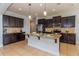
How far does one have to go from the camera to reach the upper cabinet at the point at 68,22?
6.26 m

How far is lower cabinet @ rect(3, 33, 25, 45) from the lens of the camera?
5742mm

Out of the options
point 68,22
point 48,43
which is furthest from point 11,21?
point 68,22

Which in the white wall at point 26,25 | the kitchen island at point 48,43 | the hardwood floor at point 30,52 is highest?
the white wall at point 26,25

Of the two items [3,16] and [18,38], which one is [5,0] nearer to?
[3,16]

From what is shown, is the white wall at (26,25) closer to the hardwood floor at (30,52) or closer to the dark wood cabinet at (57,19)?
the dark wood cabinet at (57,19)

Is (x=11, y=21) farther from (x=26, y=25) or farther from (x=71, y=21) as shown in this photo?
(x=71, y=21)


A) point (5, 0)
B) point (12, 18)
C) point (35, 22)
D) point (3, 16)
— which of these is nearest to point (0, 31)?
point (3, 16)

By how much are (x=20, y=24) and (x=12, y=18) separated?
3.64 feet

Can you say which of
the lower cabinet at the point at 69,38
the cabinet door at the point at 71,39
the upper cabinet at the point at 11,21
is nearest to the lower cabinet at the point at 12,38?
the upper cabinet at the point at 11,21

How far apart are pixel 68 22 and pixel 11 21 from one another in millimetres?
4099

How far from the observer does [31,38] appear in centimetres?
586

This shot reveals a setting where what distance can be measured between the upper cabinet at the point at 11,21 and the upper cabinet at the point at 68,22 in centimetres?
341

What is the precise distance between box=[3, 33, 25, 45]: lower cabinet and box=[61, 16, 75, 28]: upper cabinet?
11.2 ft

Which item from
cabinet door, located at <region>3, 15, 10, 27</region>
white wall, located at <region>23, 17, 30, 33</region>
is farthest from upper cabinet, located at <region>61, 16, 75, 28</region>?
cabinet door, located at <region>3, 15, 10, 27</region>
